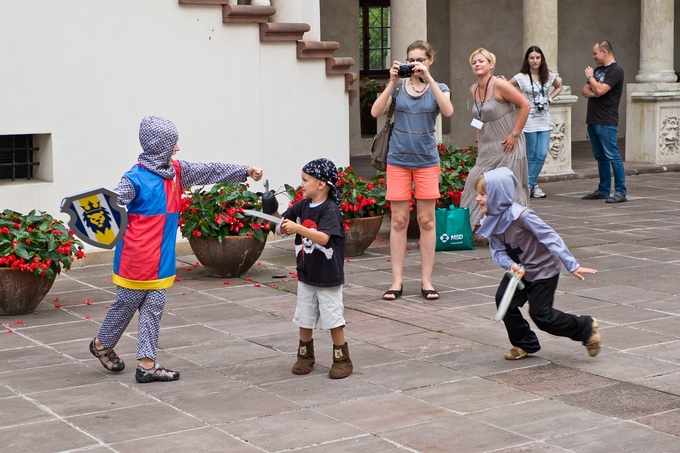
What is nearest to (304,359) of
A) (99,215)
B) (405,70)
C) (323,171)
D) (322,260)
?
(322,260)

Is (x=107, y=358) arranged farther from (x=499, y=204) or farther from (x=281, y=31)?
(x=281, y=31)

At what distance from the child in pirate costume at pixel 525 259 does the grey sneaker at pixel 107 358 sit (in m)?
2.16

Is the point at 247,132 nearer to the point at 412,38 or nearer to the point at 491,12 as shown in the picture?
the point at 412,38

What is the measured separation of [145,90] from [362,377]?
4.87m

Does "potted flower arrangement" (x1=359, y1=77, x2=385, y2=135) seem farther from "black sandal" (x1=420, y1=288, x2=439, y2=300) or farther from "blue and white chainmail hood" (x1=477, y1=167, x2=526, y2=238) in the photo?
"blue and white chainmail hood" (x1=477, y1=167, x2=526, y2=238)

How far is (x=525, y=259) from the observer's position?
6.28 metres

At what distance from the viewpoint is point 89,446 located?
4910 millimetres

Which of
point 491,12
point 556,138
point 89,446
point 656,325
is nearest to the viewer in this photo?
point 89,446

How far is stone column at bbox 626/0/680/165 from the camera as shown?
54.9ft

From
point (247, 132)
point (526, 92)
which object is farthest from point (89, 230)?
point (526, 92)

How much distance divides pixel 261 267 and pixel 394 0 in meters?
5.63

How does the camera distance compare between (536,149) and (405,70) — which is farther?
(536,149)

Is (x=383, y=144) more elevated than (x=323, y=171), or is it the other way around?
(x=383, y=144)

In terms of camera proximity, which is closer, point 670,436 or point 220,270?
point 670,436
